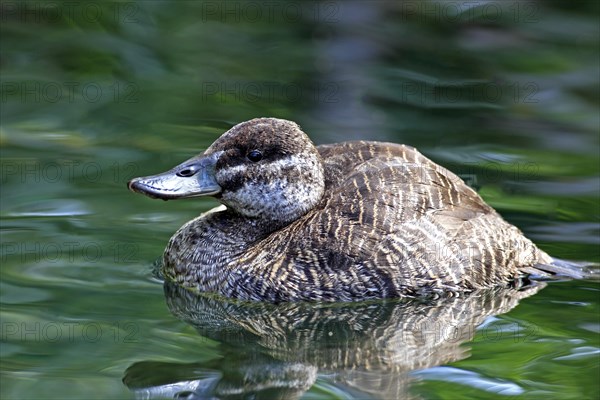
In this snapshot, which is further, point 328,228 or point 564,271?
point 564,271

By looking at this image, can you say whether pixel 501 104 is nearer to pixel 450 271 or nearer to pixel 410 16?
pixel 410 16

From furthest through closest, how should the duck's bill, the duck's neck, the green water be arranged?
the duck's neck < the duck's bill < the green water

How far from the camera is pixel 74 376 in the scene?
671 centimetres

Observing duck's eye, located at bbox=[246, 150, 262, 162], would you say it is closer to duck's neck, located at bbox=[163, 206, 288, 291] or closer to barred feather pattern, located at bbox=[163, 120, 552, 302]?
barred feather pattern, located at bbox=[163, 120, 552, 302]

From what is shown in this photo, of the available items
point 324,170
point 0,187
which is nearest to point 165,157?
point 0,187

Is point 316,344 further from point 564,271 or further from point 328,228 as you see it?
point 564,271

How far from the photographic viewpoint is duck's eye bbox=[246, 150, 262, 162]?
26.9ft

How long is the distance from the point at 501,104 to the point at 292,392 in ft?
22.0

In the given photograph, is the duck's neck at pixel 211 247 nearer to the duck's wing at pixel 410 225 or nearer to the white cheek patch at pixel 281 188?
the white cheek patch at pixel 281 188

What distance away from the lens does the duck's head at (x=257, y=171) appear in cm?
821

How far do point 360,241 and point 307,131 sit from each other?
3.73 m

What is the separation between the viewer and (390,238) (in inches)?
315

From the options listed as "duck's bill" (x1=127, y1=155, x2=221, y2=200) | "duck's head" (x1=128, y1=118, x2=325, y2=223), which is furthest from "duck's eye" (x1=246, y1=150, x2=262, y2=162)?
"duck's bill" (x1=127, y1=155, x2=221, y2=200)

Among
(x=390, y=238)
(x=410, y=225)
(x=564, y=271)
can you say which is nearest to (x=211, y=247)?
(x=390, y=238)
